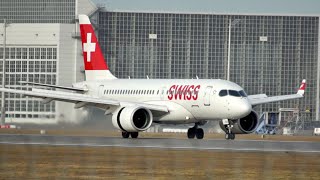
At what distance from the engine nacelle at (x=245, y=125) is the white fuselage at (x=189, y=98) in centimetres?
125

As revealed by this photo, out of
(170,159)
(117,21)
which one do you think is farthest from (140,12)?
(170,159)

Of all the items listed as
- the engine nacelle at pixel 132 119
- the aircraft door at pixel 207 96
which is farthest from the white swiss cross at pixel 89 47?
the aircraft door at pixel 207 96

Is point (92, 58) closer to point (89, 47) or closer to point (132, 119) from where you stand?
point (89, 47)

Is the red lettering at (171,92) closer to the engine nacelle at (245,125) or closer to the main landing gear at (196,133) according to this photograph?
the main landing gear at (196,133)

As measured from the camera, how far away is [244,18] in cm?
11575

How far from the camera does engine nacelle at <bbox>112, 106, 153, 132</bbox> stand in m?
57.5

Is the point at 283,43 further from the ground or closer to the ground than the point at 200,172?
further from the ground

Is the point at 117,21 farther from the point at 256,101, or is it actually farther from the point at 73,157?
the point at 73,157

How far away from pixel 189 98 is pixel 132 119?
14.9 feet

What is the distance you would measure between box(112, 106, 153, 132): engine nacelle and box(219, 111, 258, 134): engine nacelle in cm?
490

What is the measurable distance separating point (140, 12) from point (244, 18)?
1242cm

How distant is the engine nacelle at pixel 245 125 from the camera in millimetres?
60062

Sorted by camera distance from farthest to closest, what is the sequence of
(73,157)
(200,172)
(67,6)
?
(67,6) < (73,157) < (200,172)

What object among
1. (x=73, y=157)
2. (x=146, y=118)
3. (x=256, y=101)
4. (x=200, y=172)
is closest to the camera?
(x=200, y=172)
